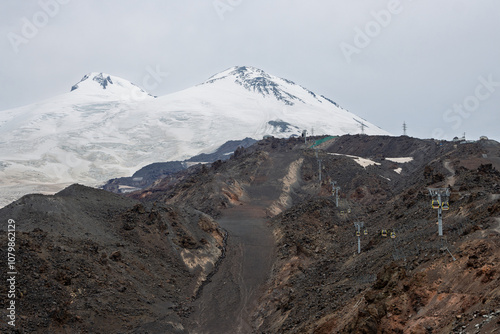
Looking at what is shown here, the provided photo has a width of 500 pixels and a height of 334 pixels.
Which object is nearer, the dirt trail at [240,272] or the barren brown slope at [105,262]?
the barren brown slope at [105,262]

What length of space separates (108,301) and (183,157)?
167 meters

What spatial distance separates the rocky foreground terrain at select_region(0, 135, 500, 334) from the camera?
20.3 m

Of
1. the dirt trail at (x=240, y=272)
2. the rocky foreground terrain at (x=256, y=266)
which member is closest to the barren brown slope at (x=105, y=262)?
the rocky foreground terrain at (x=256, y=266)

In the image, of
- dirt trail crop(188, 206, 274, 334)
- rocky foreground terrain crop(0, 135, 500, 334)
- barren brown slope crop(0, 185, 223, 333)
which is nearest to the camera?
rocky foreground terrain crop(0, 135, 500, 334)

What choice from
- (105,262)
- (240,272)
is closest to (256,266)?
(240,272)

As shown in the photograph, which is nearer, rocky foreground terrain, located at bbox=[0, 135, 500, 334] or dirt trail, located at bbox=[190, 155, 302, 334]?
rocky foreground terrain, located at bbox=[0, 135, 500, 334]

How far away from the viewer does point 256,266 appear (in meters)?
45.3

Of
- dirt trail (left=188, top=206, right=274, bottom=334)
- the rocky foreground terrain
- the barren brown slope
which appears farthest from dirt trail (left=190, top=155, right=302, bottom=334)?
the barren brown slope

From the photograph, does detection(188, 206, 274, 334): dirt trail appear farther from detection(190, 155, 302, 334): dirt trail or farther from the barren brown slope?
the barren brown slope

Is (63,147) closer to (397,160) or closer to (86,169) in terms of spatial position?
(86,169)

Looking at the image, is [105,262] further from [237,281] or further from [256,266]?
[256,266]

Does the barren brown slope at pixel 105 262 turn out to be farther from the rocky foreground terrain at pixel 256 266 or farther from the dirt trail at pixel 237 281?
the dirt trail at pixel 237 281

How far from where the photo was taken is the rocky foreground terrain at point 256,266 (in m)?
20.3

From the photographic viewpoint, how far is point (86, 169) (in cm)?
17962
